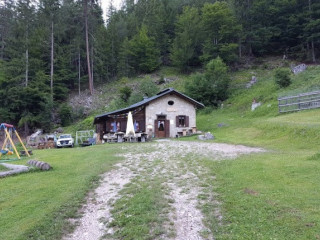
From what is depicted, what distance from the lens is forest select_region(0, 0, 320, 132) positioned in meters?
38.9

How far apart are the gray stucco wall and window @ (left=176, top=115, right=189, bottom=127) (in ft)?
1.01

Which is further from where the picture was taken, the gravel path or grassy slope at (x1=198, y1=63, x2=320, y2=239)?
the gravel path

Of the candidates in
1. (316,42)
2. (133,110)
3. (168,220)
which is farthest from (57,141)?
(316,42)

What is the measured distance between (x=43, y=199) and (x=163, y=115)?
19531 millimetres

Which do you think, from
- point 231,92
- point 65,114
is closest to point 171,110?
point 231,92

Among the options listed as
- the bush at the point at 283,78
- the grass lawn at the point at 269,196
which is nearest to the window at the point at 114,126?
the grass lawn at the point at 269,196

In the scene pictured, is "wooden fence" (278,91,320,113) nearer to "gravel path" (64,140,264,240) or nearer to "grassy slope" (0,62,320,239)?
"grassy slope" (0,62,320,239)

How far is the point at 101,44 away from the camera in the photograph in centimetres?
4803

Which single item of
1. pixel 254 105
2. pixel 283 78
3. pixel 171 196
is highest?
pixel 283 78

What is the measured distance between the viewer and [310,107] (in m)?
20.3

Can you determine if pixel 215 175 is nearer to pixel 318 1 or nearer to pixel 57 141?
pixel 57 141

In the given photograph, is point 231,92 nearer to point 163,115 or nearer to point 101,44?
point 163,115

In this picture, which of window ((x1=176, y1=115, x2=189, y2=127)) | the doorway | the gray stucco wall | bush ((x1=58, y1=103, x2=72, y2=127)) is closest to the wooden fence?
the gray stucco wall

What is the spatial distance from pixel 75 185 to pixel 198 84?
28.5m
